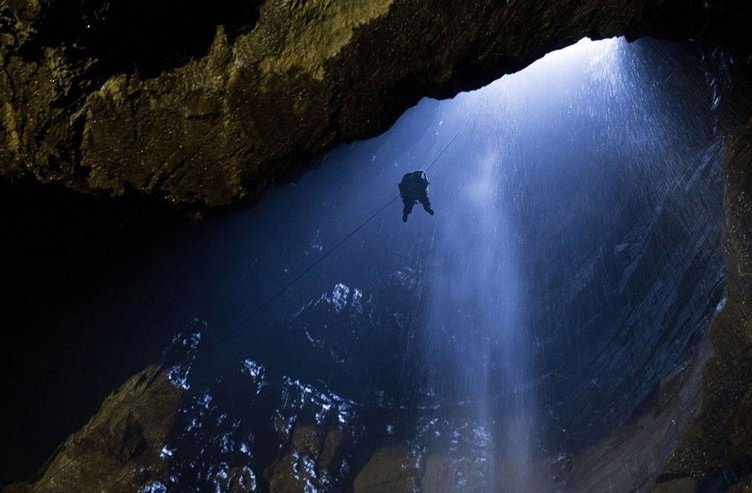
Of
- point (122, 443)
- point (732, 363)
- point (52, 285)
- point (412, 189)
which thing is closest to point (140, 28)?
point (52, 285)

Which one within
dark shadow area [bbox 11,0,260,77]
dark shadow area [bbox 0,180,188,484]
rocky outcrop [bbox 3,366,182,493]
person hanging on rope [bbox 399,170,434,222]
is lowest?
rocky outcrop [bbox 3,366,182,493]

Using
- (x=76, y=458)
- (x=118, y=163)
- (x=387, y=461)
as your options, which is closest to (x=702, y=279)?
(x=118, y=163)

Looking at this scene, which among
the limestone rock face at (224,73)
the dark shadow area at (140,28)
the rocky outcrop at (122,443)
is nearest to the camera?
the dark shadow area at (140,28)

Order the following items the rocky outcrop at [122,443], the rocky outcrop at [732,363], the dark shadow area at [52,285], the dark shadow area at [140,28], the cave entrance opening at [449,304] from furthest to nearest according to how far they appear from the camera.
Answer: the rocky outcrop at [122,443] < the cave entrance opening at [449,304] < the rocky outcrop at [732,363] < the dark shadow area at [52,285] < the dark shadow area at [140,28]

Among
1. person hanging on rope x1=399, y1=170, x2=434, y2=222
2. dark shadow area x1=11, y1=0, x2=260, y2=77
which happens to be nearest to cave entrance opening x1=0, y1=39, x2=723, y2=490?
person hanging on rope x1=399, y1=170, x2=434, y2=222

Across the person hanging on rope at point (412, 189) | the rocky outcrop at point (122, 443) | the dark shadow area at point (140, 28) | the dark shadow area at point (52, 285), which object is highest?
the person hanging on rope at point (412, 189)

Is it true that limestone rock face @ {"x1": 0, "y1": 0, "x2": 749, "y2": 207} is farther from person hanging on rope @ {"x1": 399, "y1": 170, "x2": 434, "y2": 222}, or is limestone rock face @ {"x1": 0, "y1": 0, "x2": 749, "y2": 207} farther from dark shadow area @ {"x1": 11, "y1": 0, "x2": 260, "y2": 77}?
person hanging on rope @ {"x1": 399, "y1": 170, "x2": 434, "y2": 222}

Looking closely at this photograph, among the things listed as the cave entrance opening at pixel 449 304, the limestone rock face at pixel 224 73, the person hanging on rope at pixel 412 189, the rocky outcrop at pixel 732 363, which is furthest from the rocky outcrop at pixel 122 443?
the rocky outcrop at pixel 732 363

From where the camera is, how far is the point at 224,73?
9.39ft

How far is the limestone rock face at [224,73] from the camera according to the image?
256 centimetres

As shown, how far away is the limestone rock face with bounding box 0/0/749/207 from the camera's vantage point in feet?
8.41

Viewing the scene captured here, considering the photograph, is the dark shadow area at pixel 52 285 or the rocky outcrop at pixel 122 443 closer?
the dark shadow area at pixel 52 285

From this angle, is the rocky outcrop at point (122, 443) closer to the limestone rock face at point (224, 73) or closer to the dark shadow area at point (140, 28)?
the limestone rock face at point (224, 73)

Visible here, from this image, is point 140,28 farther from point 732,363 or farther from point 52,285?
point 732,363
